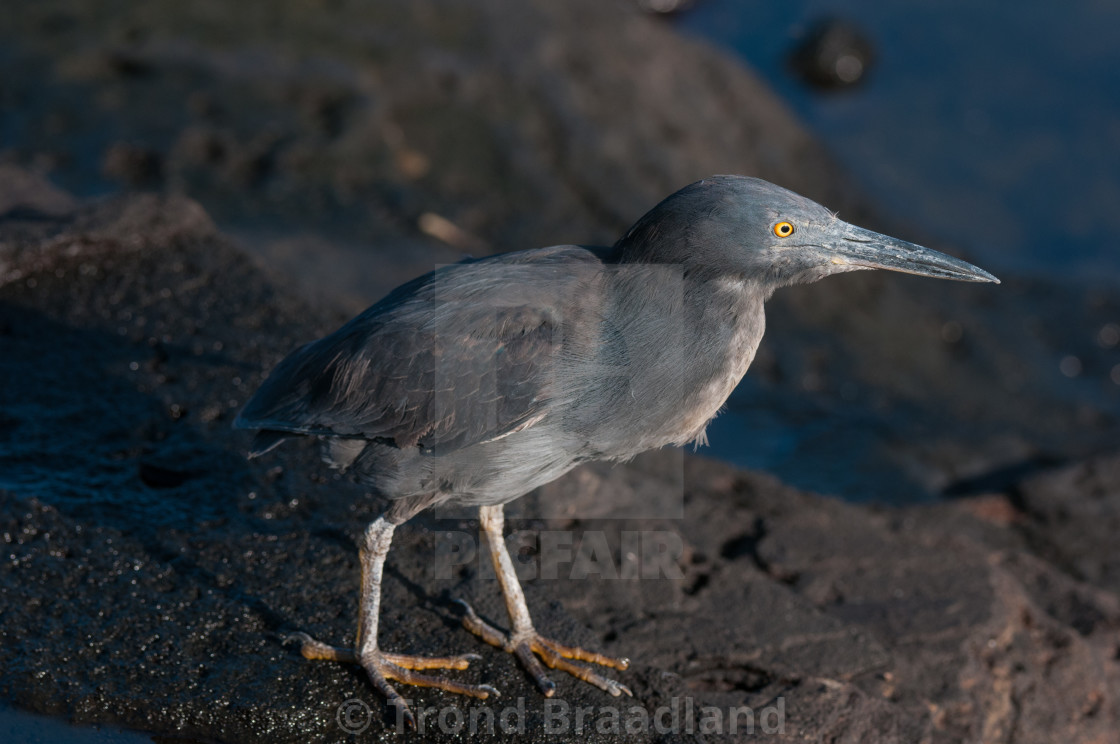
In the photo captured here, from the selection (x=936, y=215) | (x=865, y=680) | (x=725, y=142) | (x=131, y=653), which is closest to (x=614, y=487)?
(x=865, y=680)

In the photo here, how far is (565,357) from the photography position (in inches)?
150

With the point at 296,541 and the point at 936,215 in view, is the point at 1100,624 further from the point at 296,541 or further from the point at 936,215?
the point at 936,215

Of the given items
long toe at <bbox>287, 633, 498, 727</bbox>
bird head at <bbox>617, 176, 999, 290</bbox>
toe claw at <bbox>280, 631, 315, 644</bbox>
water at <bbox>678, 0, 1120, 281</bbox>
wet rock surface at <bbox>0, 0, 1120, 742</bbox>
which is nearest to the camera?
bird head at <bbox>617, 176, 999, 290</bbox>

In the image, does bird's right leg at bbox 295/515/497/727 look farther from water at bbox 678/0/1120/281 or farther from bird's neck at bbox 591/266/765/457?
water at bbox 678/0/1120/281

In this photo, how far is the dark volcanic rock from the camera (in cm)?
394

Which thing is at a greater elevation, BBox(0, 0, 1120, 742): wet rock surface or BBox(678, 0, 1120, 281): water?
BBox(678, 0, 1120, 281): water

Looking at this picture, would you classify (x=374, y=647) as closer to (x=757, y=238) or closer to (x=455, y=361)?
(x=455, y=361)

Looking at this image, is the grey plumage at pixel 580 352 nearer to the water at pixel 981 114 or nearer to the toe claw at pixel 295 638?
the toe claw at pixel 295 638

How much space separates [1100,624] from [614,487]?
101 inches

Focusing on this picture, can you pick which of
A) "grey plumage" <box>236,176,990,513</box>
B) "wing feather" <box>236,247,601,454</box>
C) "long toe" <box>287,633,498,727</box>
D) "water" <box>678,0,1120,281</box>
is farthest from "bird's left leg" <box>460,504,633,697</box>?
"water" <box>678,0,1120,281</box>

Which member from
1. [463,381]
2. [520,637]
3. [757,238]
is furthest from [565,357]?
[520,637]

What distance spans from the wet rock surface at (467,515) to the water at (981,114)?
4.55ft

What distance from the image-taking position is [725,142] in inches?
388

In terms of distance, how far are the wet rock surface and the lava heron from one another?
20.1 inches
